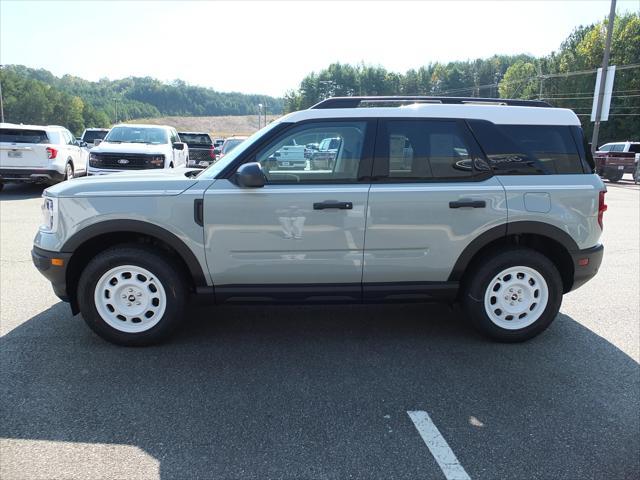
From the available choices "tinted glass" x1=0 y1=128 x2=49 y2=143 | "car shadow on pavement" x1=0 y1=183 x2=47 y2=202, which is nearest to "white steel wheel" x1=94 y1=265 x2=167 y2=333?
"car shadow on pavement" x1=0 y1=183 x2=47 y2=202

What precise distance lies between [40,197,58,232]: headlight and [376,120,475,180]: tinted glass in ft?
8.45

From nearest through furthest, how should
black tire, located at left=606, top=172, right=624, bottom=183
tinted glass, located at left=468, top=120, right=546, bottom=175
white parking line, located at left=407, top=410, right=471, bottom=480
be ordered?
white parking line, located at left=407, top=410, right=471, bottom=480 → tinted glass, located at left=468, top=120, right=546, bottom=175 → black tire, located at left=606, top=172, right=624, bottom=183

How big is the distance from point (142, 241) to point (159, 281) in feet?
1.38

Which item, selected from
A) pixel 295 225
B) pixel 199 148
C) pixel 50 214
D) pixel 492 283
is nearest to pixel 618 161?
pixel 199 148

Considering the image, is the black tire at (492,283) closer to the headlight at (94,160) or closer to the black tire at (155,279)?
the black tire at (155,279)

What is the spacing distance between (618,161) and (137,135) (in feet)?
72.9

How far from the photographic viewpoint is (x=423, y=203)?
413cm

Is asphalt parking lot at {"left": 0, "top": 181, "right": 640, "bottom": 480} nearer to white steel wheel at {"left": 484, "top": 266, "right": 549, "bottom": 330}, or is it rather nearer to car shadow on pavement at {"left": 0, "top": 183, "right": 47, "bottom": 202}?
white steel wheel at {"left": 484, "top": 266, "right": 549, "bottom": 330}

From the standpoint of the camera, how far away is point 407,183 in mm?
4188

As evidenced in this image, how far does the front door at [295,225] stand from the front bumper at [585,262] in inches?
73.9

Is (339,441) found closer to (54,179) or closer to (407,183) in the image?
(407,183)

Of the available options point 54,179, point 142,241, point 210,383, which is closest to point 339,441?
point 210,383

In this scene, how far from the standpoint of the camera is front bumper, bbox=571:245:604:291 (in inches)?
174

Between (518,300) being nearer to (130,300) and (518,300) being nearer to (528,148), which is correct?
(528,148)
